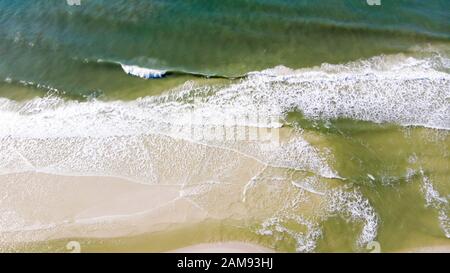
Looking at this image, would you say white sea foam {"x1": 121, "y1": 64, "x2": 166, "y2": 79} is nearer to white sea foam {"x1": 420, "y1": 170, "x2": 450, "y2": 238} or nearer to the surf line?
→ the surf line

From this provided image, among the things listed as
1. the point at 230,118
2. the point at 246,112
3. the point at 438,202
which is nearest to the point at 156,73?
the point at 230,118

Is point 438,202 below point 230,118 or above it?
below

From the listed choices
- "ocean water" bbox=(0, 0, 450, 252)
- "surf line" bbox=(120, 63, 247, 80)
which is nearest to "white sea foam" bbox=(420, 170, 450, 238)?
"ocean water" bbox=(0, 0, 450, 252)

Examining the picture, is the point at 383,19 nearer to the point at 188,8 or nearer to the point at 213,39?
the point at 213,39

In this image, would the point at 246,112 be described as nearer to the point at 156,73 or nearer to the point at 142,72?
the point at 156,73

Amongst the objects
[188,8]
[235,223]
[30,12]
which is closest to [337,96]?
[235,223]

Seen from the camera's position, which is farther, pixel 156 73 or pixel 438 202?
pixel 156 73

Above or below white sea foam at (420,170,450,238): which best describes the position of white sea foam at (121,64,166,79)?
above

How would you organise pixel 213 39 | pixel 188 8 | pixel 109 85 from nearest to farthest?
1. pixel 109 85
2. pixel 213 39
3. pixel 188 8

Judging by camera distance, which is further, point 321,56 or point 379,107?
point 321,56
